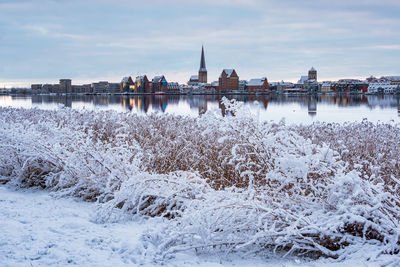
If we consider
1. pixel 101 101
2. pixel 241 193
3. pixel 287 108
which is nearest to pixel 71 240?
pixel 241 193

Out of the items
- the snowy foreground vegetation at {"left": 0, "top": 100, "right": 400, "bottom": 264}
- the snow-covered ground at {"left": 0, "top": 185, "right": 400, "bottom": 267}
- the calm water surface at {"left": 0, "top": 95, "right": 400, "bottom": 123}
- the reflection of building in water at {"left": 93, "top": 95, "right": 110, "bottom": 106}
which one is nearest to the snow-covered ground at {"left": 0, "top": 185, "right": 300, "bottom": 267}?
the snow-covered ground at {"left": 0, "top": 185, "right": 400, "bottom": 267}

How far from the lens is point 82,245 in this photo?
15.0ft

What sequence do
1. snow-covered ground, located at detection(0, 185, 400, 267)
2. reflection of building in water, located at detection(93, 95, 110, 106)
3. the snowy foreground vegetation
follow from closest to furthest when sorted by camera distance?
snow-covered ground, located at detection(0, 185, 400, 267)
the snowy foreground vegetation
reflection of building in water, located at detection(93, 95, 110, 106)

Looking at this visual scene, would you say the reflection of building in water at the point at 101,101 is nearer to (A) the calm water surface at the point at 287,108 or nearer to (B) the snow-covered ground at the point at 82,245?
(A) the calm water surface at the point at 287,108

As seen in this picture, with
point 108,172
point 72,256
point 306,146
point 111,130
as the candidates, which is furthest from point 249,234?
point 111,130

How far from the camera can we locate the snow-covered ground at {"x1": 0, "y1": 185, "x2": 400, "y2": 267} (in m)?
4.14

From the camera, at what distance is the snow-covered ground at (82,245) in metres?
4.14

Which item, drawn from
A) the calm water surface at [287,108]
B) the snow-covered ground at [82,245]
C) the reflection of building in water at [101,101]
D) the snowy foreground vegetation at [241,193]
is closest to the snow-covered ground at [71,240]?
the snow-covered ground at [82,245]

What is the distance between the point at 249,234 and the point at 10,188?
18.5 feet

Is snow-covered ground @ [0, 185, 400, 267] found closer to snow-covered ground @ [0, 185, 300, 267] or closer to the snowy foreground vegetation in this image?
snow-covered ground @ [0, 185, 300, 267]

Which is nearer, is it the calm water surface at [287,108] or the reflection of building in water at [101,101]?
the calm water surface at [287,108]

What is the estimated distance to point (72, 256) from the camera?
4234 millimetres

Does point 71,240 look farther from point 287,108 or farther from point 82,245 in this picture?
point 287,108

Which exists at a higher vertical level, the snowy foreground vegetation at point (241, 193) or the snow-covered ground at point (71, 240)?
the snowy foreground vegetation at point (241, 193)
